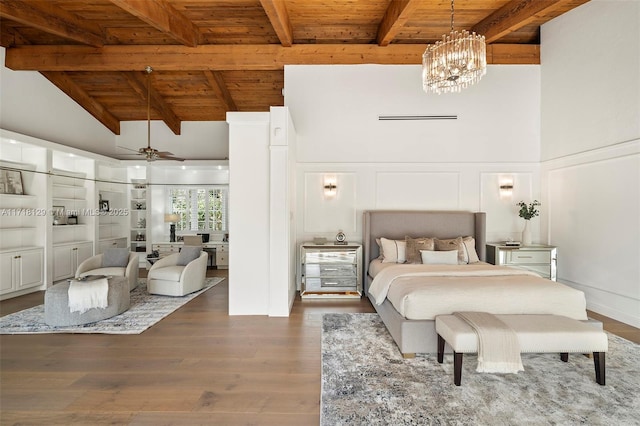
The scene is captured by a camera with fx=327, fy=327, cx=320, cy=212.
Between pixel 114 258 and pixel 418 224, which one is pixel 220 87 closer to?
A: pixel 114 258

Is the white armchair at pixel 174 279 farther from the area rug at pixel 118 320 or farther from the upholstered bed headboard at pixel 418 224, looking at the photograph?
the upholstered bed headboard at pixel 418 224

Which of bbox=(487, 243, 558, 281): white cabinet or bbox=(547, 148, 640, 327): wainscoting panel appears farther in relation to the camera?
bbox=(487, 243, 558, 281): white cabinet

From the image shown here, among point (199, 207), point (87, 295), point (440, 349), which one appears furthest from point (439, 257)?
point (199, 207)

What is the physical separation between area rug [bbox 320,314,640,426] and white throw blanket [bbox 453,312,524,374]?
0.19 m

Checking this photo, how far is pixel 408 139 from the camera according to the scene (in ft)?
18.3

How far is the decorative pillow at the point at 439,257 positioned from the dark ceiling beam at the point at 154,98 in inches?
223

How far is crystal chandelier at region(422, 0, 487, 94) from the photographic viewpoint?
3.25 meters

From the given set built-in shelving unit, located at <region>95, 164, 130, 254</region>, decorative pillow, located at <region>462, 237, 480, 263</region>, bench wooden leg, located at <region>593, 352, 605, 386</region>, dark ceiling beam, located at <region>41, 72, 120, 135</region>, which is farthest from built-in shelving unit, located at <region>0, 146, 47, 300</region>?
bench wooden leg, located at <region>593, 352, 605, 386</region>

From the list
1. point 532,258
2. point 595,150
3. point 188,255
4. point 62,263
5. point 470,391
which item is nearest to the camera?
point 470,391

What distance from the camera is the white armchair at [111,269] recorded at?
5.21 m

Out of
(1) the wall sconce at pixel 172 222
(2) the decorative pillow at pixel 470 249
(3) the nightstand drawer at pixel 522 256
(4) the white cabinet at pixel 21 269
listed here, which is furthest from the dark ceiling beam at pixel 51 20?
(3) the nightstand drawer at pixel 522 256

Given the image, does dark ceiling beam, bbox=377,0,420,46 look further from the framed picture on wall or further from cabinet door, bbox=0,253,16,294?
cabinet door, bbox=0,253,16,294

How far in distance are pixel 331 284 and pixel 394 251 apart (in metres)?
1.11

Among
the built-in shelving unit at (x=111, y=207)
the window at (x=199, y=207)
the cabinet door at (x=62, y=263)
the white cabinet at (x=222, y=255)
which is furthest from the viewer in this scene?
the window at (x=199, y=207)
